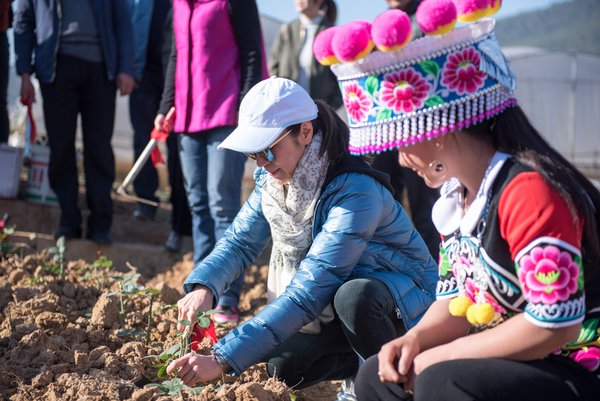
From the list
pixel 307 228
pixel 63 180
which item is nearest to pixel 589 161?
pixel 63 180

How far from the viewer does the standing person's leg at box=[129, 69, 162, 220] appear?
6.33 meters

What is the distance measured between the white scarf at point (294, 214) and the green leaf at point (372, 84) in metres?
0.84

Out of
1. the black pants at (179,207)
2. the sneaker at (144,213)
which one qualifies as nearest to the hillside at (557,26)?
the sneaker at (144,213)

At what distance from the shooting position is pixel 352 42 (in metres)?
1.95

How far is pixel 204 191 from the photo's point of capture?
14.8 feet

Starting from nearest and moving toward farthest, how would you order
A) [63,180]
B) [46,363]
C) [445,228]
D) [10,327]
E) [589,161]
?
[445,228]
[46,363]
[10,327]
[63,180]
[589,161]

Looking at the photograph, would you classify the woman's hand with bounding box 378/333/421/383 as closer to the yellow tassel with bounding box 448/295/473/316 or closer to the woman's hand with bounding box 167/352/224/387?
the yellow tassel with bounding box 448/295/473/316

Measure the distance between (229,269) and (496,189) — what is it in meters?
1.34

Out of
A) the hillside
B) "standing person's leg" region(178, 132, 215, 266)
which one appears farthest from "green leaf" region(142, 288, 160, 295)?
the hillside

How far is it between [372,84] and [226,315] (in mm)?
2362

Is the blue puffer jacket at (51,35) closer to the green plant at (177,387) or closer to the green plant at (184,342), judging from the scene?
the green plant at (184,342)

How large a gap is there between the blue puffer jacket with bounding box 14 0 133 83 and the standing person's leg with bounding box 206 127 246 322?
1.32 metres

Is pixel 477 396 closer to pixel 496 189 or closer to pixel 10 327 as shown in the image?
pixel 496 189

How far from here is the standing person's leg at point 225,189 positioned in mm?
4195
